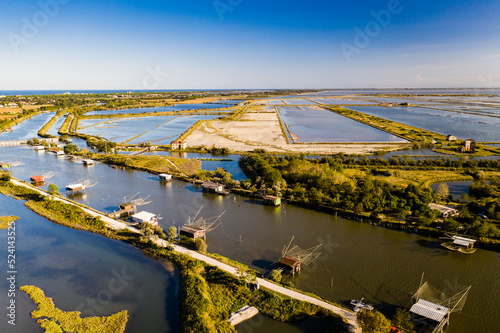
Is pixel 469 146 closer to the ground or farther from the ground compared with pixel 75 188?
farther from the ground

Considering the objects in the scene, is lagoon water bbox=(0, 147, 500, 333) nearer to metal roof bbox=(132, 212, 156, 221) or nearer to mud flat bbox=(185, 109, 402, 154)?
metal roof bbox=(132, 212, 156, 221)

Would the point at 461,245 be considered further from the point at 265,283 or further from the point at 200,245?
the point at 200,245

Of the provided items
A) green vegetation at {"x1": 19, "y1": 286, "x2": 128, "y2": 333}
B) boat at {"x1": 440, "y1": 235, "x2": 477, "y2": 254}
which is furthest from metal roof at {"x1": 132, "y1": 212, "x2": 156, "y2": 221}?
boat at {"x1": 440, "y1": 235, "x2": 477, "y2": 254}

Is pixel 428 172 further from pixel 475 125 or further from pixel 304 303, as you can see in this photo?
pixel 475 125

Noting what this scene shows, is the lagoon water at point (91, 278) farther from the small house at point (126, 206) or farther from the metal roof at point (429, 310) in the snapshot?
the metal roof at point (429, 310)

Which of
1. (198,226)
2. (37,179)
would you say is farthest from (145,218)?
(37,179)

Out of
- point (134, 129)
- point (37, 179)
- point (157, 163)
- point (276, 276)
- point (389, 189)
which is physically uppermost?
point (134, 129)
